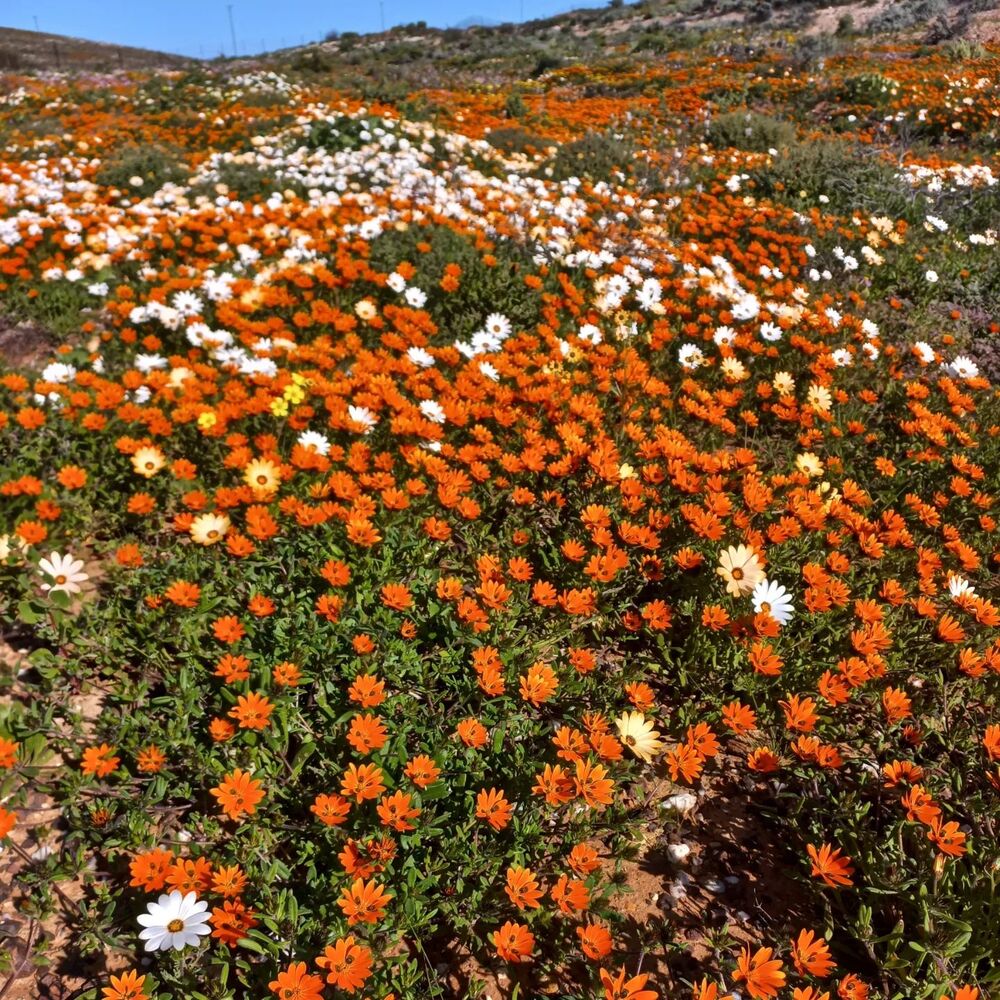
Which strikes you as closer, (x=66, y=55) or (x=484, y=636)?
(x=484, y=636)

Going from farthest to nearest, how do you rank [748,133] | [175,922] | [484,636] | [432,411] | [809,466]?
[748,133] < [809,466] < [432,411] < [484,636] < [175,922]

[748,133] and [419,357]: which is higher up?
[748,133]

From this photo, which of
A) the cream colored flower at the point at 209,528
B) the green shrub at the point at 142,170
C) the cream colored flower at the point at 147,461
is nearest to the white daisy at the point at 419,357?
the cream colored flower at the point at 147,461

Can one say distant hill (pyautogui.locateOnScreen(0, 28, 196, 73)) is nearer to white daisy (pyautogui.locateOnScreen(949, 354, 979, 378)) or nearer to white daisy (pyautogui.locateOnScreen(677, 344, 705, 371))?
white daisy (pyautogui.locateOnScreen(677, 344, 705, 371))

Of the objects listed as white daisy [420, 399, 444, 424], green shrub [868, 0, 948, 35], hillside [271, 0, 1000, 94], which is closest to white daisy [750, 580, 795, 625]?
white daisy [420, 399, 444, 424]

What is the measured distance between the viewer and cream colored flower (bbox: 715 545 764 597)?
3131mm

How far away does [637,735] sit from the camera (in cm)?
261

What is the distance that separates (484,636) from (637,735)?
0.81 m

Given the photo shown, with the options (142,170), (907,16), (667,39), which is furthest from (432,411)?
(907,16)

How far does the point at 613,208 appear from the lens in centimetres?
847

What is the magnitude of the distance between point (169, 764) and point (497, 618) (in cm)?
151

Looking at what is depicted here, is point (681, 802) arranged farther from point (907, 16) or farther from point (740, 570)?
point (907, 16)

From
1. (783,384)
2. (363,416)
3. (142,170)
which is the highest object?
(142,170)

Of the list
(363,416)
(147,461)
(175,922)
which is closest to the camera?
(175,922)
